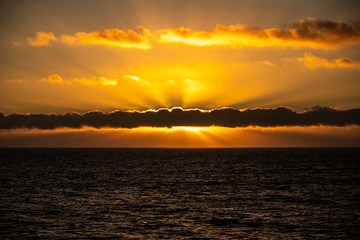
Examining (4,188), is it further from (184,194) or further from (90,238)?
(90,238)

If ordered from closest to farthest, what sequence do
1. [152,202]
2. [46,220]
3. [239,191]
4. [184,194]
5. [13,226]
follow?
[13,226], [46,220], [152,202], [184,194], [239,191]

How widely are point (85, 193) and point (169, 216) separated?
2311 centimetres

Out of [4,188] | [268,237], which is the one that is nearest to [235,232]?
[268,237]

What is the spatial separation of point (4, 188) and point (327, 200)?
5258 cm

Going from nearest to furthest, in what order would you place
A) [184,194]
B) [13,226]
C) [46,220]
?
[13,226], [46,220], [184,194]

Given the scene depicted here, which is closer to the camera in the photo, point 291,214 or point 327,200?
point 291,214

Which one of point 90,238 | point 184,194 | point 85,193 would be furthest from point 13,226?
point 184,194

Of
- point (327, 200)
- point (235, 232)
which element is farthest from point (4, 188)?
point (327, 200)

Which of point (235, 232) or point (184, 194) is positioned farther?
point (184, 194)

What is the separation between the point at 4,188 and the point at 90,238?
38.9 meters

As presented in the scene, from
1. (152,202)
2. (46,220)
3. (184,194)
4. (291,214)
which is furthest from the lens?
(184,194)

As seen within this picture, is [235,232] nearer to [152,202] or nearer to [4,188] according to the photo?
[152,202]

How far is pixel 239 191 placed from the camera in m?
60.8

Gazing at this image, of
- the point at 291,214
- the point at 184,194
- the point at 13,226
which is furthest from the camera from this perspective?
the point at 184,194
